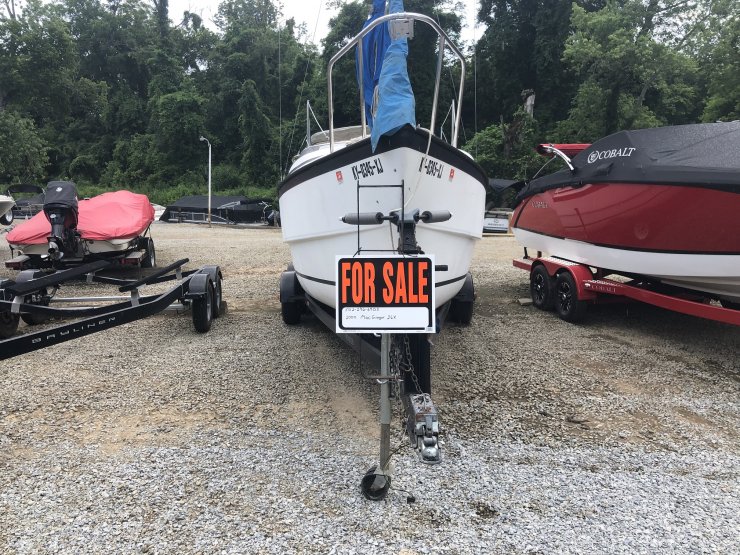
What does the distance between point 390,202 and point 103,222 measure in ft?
22.4

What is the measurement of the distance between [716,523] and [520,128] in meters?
30.4

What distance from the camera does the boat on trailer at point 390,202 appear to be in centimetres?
268

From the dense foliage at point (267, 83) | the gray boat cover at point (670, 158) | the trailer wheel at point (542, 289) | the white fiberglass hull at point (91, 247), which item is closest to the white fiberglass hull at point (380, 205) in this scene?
the gray boat cover at point (670, 158)

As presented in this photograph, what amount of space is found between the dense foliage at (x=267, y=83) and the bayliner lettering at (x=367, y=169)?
54.9 feet

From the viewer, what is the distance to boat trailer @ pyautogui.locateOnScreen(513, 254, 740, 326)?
4.75 metres

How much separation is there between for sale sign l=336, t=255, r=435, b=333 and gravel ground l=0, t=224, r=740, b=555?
942mm

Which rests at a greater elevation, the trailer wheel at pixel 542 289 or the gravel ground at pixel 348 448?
the trailer wheel at pixel 542 289

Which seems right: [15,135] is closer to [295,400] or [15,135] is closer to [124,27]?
[124,27]

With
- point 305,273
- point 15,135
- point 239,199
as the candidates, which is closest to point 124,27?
point 15,135

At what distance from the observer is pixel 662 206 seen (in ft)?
15.2

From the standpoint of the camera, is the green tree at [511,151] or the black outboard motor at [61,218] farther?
the green tree at [511,151]

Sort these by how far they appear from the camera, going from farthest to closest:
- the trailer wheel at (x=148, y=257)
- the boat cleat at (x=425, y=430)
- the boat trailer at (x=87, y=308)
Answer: the trailer wheel at (x=148, y=257) < the boat trailer at (x=87, y=308) < the boat cleat at (x=425, y=430)

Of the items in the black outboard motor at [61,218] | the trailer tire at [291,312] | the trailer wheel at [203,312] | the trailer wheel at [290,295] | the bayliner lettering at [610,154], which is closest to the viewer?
the bayliner lettering at [610,154]

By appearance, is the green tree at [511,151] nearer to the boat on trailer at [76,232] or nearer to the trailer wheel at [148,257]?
the trailer wheel at [148,257]
